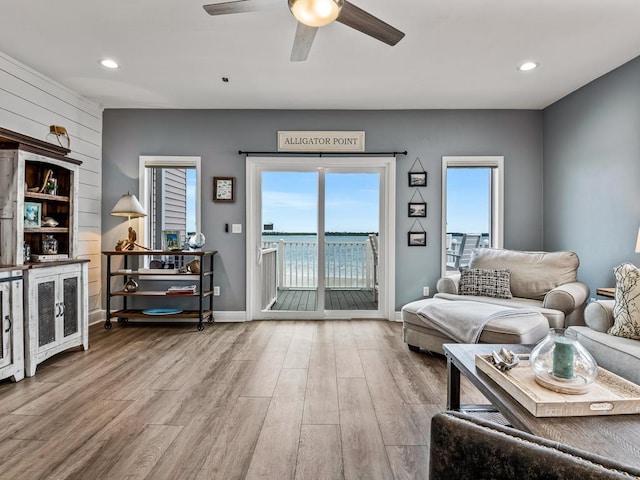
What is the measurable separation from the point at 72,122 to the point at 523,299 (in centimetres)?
523

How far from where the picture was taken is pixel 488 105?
4457mm

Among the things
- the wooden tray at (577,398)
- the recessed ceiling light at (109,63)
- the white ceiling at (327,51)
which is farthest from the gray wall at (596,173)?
the recessed ceiling light at (109,63)

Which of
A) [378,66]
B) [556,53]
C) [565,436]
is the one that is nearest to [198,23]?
[378,66]

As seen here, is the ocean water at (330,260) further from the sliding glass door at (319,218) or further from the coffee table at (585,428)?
the coffee table at (585,428)

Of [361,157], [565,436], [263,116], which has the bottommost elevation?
[565,436]

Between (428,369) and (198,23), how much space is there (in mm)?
3232

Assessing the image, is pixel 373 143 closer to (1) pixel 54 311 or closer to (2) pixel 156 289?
(2) pixel 156 289

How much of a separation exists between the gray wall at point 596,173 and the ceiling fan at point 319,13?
2.54 m

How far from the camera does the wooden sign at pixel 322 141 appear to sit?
4.57 m

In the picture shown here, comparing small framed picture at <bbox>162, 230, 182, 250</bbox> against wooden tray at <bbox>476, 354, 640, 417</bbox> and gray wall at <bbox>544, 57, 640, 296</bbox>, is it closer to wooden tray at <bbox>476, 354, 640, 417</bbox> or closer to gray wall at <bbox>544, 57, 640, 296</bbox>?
wooden tray at <bbox>476, 354, 640, 417</bbox>

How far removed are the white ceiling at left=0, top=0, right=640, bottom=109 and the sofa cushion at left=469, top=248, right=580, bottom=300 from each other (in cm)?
181

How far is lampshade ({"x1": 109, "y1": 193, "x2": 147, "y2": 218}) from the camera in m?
4.15

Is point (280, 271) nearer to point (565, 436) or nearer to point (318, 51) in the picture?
point (318, 51)

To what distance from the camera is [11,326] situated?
8.79 feet
